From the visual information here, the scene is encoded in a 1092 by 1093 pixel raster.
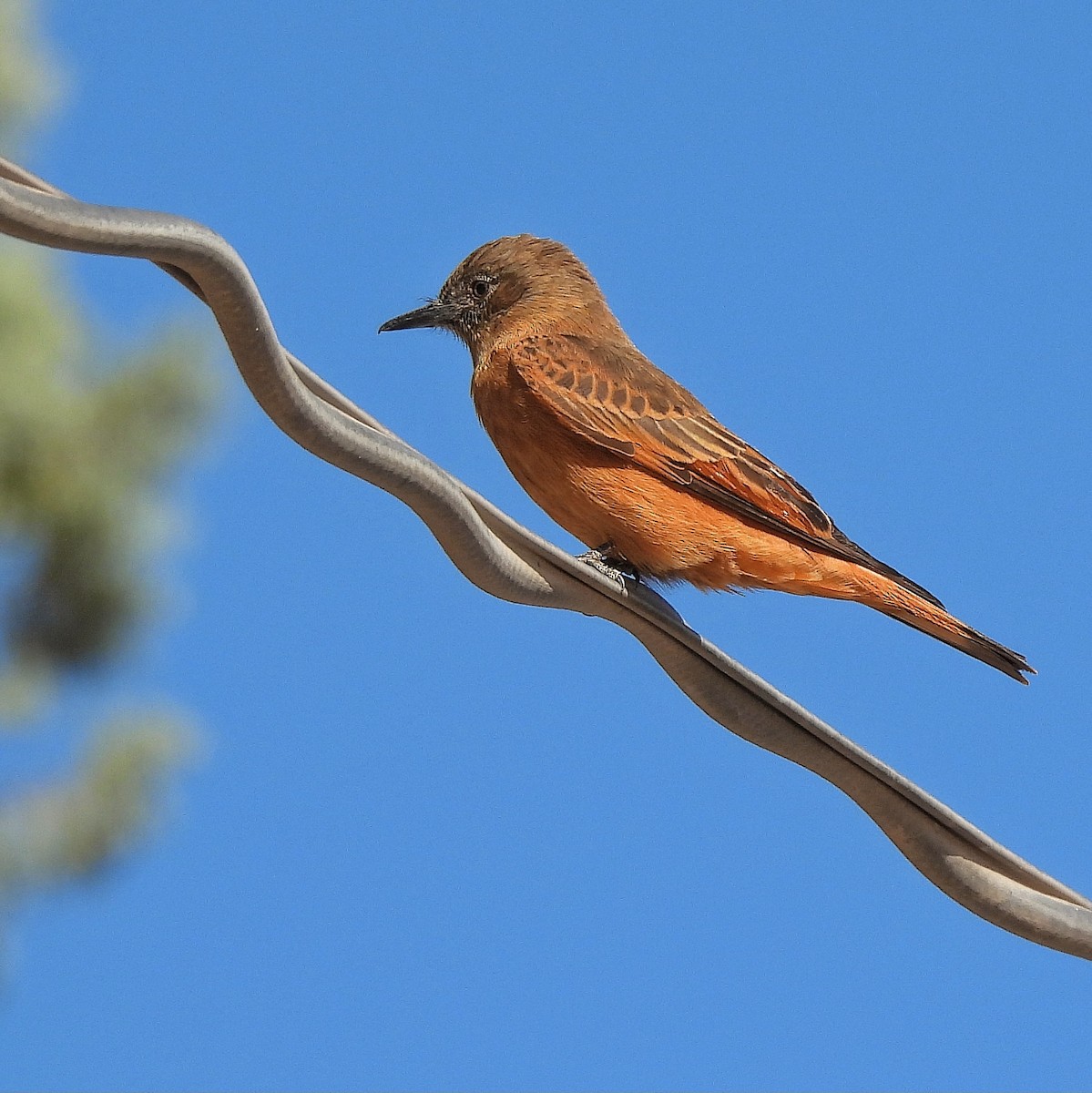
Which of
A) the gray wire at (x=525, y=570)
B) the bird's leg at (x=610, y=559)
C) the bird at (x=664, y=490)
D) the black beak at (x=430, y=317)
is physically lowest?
the gray wire at (x=525, y=570)

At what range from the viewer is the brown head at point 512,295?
559 centimetres

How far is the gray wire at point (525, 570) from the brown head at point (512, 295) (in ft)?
7.19

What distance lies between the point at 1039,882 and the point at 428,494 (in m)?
1.56

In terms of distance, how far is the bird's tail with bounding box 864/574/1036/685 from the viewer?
439 cm

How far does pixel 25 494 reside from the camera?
1381 cm

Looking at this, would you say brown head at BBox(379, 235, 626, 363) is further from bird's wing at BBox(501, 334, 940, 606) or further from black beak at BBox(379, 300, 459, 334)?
bird's wing at BBox(501, 334, 940, 606)

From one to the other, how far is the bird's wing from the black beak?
732mm

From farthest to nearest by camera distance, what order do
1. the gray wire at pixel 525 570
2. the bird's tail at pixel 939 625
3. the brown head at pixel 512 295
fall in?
the brown head at pixel 512 295
the bird's tail at pixel 939 625
the gray wire at pixel 525 570

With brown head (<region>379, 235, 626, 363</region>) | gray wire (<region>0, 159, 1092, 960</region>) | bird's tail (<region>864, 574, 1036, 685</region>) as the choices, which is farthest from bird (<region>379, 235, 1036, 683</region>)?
gray wire (<region>0, 159, 1092, 960</region>)

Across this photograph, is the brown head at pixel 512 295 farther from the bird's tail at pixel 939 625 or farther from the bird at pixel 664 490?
the bird's tail at pixel 939 625

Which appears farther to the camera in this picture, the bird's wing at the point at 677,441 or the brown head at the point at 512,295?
the brown head at the point at 512,295

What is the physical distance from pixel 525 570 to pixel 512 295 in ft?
9.15

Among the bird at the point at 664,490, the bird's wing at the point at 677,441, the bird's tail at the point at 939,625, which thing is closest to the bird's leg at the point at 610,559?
the bird at the point at 664,490

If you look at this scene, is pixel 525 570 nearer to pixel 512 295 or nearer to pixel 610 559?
pixel 610 559
